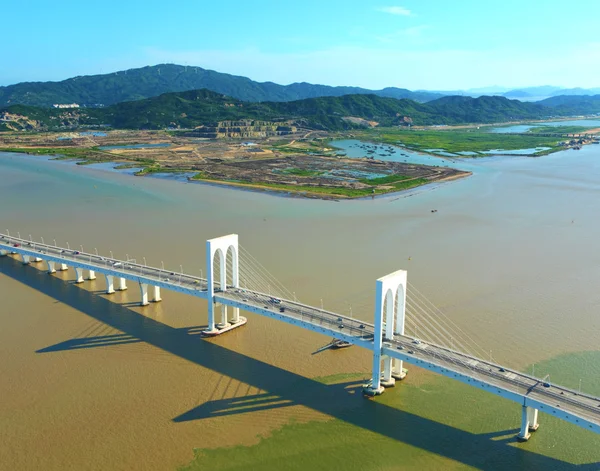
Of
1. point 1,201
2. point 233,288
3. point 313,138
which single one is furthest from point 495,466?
point 313,138

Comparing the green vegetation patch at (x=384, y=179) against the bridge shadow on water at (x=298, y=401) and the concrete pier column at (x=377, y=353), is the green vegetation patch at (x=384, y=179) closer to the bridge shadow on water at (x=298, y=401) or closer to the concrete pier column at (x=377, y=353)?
the bridge shadow on water at (x=298, y=401)

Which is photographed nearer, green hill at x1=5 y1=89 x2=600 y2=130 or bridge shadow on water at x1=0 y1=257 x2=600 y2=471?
bridge shadow on water at x1=0 y1=257 x2=600 y2=471

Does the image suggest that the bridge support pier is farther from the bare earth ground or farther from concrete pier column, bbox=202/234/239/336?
the bare earth ground

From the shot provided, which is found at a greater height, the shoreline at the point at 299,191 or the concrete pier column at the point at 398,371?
the shoreline at the point at 299,191

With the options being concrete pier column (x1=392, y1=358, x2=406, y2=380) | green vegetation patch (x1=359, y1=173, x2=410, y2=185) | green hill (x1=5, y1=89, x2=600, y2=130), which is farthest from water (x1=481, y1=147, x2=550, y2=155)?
concrete pier column (x1=392, y1=358, x2=406, y2=380)

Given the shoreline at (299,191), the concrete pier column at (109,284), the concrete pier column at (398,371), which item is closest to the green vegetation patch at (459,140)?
the shoreline at (299,191)

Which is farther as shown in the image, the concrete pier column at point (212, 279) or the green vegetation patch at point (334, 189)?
the green vegetation patch at point (334, 189)

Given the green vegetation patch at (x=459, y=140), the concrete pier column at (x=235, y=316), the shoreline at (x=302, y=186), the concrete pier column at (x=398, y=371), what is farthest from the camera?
the green vegetation patch at (x=459, y=140)

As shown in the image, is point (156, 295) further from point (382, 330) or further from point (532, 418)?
point (532, 418)
